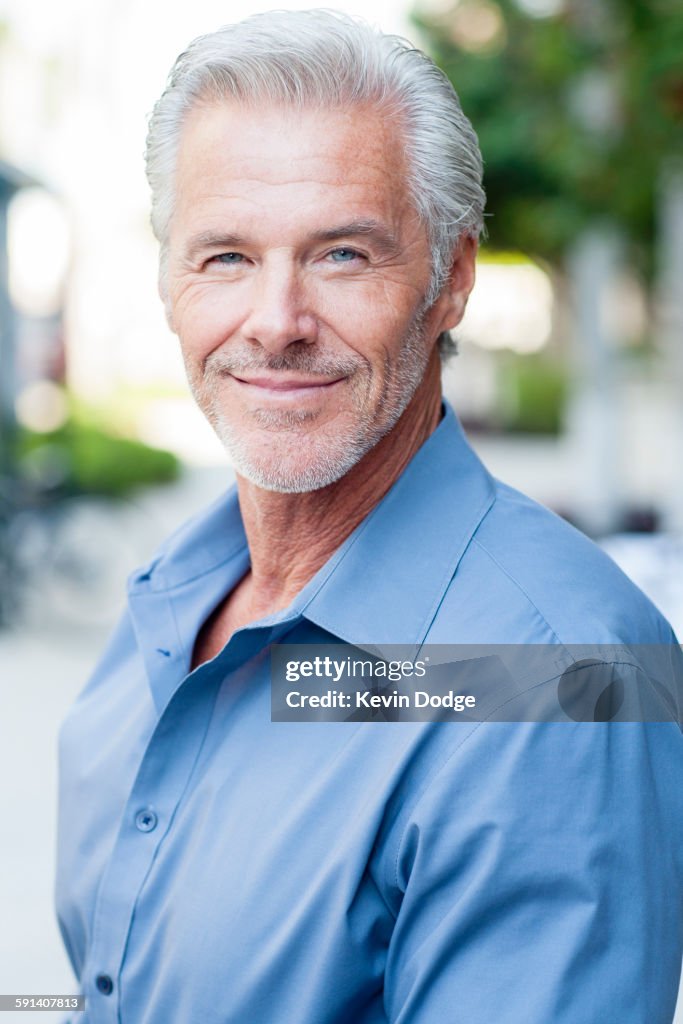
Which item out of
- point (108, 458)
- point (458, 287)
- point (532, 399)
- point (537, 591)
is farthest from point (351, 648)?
point (532, 399)

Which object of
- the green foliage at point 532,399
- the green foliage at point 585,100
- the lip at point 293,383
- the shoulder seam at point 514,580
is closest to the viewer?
the shoulder seam at point 514,580

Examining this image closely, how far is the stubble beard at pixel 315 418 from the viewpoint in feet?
4.59

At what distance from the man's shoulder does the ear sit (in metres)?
0.27

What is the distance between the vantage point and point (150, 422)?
21219 mm

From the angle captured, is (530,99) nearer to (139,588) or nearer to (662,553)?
(662,553)

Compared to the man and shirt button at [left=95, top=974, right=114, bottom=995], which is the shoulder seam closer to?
the man

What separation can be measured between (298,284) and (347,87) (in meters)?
0.22

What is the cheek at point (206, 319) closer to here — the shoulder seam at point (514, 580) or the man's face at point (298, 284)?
the man's face at point (298, 284)

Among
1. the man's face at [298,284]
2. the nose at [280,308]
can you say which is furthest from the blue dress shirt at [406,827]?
the nose at [280,308]

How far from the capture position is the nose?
1.34 m

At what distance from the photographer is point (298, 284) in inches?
52.9

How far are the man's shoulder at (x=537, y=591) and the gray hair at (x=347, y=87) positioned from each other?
1.01ft

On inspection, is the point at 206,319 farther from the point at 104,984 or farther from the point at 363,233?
the point at 104,984

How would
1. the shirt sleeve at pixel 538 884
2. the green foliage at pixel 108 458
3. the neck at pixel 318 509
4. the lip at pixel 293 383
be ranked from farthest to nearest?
1. the green foliage at pixel 108 458
2. the neck at pixel 318 509
3. the lip at pixel 293 383
4. the shirt sleeve at pixel 538 884
